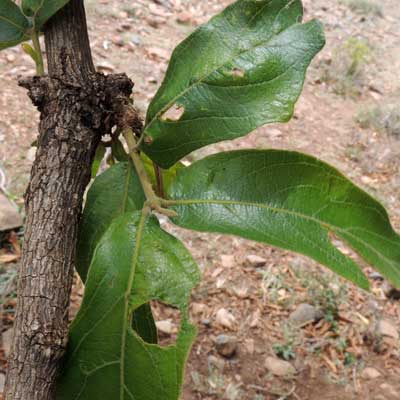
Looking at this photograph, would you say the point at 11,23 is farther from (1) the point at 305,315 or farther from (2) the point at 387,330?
(2) the point at 387,330

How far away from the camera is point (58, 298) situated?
61cm

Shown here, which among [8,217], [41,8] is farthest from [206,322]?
[41,8]

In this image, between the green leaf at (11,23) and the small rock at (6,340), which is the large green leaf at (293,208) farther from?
the small rock at (6,340)

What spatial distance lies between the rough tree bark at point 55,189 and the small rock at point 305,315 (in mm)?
1668

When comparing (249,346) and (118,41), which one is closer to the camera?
(249,346)

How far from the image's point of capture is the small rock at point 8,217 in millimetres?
2145

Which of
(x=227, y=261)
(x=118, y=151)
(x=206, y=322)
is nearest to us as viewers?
(x=118, y=151)

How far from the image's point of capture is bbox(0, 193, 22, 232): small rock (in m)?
2.14

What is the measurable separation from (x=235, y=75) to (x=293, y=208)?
205 mm

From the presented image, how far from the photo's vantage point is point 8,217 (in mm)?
2156

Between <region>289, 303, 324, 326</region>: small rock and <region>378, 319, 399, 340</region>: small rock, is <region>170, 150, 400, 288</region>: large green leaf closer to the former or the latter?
<region>289, 303, 324, 326</region>: small rock

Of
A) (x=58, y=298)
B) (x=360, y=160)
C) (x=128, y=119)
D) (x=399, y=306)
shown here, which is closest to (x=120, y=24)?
(x=360, y=160)

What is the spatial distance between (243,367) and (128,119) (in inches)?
59.7

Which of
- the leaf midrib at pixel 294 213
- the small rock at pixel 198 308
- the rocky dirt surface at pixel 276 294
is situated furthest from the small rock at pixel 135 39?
the leaf midrib at pixel 294 213
